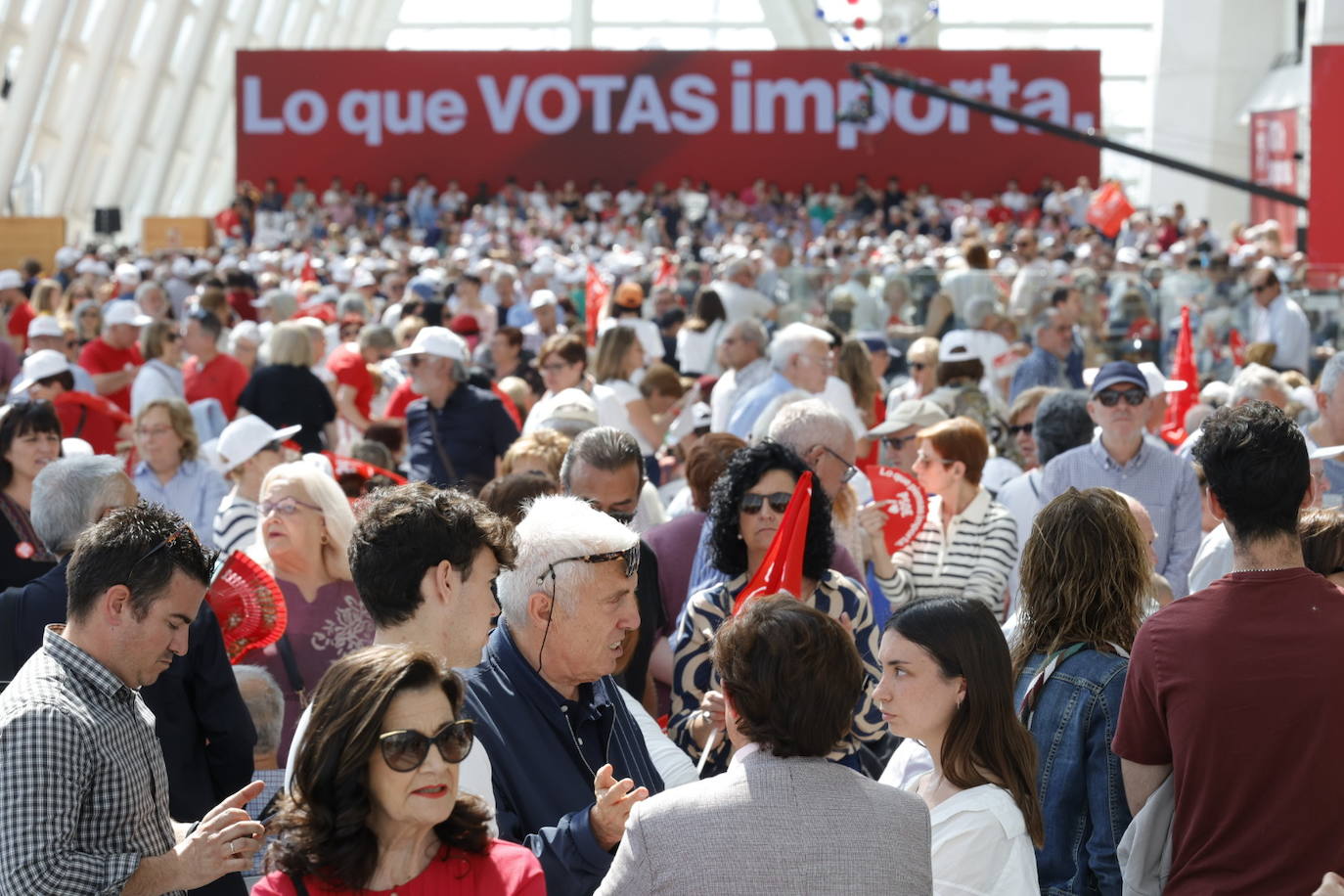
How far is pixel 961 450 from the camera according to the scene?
5.58 metres

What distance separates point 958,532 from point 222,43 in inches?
1598

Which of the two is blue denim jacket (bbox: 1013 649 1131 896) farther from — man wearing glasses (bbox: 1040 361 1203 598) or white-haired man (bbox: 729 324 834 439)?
white-haired man (bbox: 729 324 834 439)

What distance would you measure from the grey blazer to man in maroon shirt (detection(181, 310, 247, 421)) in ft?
23.7

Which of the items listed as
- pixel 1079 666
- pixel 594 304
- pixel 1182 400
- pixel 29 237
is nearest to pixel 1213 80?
pixel 29 237

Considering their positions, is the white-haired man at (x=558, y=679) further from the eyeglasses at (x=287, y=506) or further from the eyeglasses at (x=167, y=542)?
the eyeglasses at (x=287, y=506)

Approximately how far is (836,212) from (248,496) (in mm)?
25035

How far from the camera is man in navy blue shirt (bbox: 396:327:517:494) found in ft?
24.5

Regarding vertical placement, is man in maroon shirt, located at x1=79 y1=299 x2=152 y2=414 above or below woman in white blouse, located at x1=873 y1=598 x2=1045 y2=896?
above

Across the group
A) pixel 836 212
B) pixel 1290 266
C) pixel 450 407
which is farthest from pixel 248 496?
pixel 836 212

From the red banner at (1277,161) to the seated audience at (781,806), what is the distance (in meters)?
31.0

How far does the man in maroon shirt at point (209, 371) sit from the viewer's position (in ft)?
30.5

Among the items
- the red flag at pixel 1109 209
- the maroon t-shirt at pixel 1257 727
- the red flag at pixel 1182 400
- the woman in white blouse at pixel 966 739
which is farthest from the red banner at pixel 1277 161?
the woman in white blouse at pixel 966 739

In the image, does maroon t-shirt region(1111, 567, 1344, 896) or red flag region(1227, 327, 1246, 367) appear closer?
maroon t-shirt region(1111, 567, 1344, 896)

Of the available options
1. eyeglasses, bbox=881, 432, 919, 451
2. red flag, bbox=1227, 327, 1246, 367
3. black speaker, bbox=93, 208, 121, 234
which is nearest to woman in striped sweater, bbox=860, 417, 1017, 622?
eyeglasses, bbox=881, 432, 919, 451
